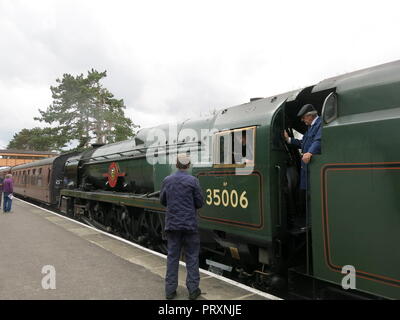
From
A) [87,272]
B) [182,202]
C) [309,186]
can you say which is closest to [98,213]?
[87,272]

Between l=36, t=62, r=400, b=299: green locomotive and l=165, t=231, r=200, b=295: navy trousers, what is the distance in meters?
0.78

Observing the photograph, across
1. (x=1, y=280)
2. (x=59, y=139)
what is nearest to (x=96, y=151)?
(x=1, y=280)

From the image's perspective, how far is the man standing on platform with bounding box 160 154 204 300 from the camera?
148 inches

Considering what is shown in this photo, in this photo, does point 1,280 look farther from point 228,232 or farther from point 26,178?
point 26,178

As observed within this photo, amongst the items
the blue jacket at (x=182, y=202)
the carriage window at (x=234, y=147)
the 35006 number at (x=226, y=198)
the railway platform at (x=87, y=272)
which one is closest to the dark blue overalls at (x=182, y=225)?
the blue jacket at (x=182, y=202)

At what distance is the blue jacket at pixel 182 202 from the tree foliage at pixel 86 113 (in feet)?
90.6

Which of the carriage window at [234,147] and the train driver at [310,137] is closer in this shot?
the train driver at [310,137]

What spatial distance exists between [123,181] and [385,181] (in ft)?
23.2

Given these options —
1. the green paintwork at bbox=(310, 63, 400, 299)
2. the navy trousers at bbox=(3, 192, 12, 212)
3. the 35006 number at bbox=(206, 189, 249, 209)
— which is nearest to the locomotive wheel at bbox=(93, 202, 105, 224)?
the navy trousers at bbox=(3, 192, 12, 212)

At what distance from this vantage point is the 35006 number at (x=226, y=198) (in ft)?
13.9

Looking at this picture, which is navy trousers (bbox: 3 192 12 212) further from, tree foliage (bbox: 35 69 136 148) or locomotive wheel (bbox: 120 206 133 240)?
tree foliage (bbox: 35 69 136 148)

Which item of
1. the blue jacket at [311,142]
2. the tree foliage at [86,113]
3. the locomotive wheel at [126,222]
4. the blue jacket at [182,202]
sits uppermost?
the tree foliage at [86,113]

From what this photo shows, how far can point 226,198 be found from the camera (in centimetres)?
450

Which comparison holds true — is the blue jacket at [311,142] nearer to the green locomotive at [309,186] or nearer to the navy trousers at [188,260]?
the green locomotive at [309,186]
